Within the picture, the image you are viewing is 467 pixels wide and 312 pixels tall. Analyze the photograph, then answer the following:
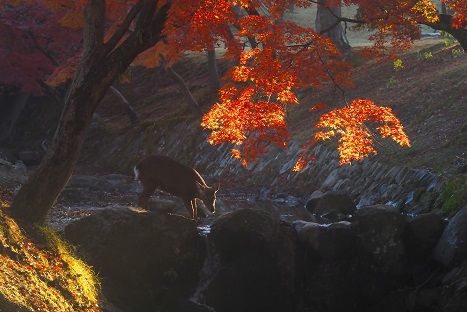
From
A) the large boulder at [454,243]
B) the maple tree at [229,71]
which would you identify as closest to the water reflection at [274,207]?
the maple tree at [229,71]

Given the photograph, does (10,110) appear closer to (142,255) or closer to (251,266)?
(142,255)

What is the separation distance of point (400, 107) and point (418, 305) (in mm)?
15003

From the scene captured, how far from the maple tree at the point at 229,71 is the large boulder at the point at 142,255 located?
1564 mm

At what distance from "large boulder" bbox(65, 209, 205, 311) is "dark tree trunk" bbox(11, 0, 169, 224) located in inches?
60.6

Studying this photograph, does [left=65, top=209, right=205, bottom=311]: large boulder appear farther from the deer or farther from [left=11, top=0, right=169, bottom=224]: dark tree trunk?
the deer

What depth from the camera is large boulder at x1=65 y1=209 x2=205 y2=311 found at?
44.7 feet

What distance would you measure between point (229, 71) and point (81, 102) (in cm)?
902

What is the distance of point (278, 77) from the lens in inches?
772

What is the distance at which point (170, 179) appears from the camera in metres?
17.5

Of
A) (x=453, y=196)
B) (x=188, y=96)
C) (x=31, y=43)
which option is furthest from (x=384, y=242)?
(x=31, y=43)

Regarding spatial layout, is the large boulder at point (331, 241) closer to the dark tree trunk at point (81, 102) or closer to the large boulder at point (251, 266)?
the large boulder at point (251, 266)

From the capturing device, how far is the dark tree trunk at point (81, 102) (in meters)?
12.3

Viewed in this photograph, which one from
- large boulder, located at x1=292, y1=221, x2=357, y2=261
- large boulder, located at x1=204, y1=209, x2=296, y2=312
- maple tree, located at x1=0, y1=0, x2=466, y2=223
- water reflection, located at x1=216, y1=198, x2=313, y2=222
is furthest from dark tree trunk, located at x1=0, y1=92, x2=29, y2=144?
large boulder, located at x1=292, y1=221, x2=357, y2=261

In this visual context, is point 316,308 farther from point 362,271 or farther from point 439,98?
point 439,98
